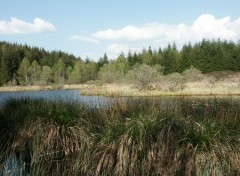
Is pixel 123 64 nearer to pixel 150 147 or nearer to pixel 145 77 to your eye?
pixel 145 77

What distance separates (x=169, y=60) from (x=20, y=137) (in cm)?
6725

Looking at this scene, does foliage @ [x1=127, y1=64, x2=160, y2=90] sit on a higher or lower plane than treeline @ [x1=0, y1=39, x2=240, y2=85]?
lower

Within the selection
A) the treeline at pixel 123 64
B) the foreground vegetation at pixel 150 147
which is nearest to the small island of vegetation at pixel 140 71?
the treeline at pixel 123 64

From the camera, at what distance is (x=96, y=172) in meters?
5.25

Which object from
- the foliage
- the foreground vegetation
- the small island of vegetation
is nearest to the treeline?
the small island of vegetation

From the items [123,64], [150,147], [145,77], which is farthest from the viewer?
[123,64]

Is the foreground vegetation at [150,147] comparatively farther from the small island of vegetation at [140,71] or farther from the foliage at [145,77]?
the foliage at [145,77]

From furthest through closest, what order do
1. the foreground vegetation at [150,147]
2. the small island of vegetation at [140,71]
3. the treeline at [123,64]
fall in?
the treeline at [123,64]
the small island of vegetation at [140,71]
the foreground vegetation at [150,147]

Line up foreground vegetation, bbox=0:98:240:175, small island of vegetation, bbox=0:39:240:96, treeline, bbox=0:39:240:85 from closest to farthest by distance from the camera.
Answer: foreground vegetation, bbox=0:98:240:175
small island of vegetation, bbox=0:39:240:96
treeline, bbox=0:39:240:85

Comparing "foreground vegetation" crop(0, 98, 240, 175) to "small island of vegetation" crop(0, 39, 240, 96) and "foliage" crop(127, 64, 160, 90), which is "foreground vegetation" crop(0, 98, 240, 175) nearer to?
"small island of vegetation" crop(0, 39, 240, 96)

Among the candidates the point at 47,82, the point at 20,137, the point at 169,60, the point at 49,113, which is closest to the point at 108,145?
the point at 49,113

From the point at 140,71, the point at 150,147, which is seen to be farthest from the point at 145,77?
the point at 150,147

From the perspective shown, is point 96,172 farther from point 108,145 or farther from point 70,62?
point 70,62

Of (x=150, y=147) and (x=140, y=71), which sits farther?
(x=140, y=71)
